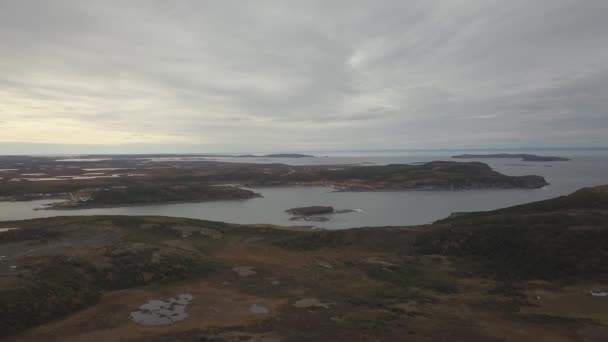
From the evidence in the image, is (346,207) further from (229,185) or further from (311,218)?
(229,185)

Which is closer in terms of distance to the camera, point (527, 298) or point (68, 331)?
point (68, 331)

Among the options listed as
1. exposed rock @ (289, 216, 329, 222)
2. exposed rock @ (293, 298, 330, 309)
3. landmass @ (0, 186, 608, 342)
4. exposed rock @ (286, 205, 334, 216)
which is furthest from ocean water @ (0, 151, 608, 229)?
exposed rock @ (293, 298, 330, 309)

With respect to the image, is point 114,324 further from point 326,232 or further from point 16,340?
point 326,232

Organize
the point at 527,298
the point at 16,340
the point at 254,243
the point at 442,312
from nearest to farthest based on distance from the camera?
1. the point at 16,340
2. the point at 442,312
3. the point at 527,298
4. the point at 254,243

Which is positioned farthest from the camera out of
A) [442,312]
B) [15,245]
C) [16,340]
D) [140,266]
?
[15,245]

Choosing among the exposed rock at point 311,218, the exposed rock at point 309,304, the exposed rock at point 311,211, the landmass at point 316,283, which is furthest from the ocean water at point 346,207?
the exposed rock at point 309,304

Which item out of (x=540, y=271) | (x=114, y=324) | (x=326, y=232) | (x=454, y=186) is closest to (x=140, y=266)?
(x=114, y=324)

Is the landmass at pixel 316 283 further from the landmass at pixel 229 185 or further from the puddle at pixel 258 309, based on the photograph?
the landmass at pixel 229 185

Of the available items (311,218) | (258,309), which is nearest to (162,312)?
(258,309)
